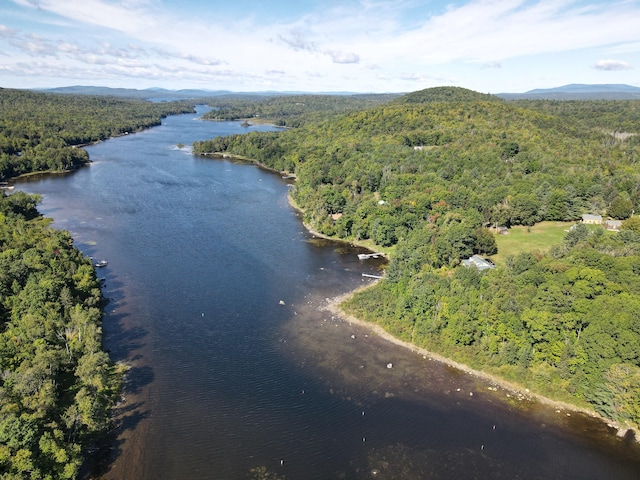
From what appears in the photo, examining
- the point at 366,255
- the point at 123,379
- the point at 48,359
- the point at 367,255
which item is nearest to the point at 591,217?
the point at 367,255

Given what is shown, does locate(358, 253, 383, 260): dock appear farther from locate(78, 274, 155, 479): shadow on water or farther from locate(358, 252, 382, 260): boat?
locate(78, 274, 155, 479): shadow on water

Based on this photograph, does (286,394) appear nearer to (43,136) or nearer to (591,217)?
(591,217)

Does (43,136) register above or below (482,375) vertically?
above

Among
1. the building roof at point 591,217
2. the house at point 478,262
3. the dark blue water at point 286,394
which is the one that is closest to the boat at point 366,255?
the dark blue water at point 286,394

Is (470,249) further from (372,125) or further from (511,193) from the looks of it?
(372,125)

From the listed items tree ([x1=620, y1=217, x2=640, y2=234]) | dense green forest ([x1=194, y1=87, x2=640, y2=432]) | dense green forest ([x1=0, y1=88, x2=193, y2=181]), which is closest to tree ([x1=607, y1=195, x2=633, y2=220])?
dense green forest ([x1=194, y1=87, x2=640, y2=432])

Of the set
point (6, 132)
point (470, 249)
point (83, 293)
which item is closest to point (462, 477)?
point (470, 249)
